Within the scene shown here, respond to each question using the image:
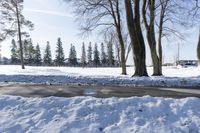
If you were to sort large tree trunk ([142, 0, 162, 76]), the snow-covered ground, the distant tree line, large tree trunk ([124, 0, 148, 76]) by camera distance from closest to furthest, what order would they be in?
the snow-covered ground
large tree trunk ([124, 0, 148, 76])
large tree trunk ([142, 0, 162, 76])
the distant tree line

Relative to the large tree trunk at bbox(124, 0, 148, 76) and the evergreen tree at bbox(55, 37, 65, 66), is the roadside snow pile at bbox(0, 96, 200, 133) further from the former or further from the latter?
the evergreen tree at bbox(55, 37, 65, 66)

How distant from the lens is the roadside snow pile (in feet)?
25.7

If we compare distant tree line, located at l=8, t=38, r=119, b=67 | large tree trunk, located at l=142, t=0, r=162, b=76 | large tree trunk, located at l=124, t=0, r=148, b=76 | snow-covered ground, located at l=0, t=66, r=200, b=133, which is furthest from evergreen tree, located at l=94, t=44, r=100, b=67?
snow-covered ground, located at l=0, t=66, r=200, b=133

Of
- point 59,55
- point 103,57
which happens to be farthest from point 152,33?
point 103,57

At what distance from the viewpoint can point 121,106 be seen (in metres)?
8.70

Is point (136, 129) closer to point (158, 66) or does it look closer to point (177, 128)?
point (177, 128)

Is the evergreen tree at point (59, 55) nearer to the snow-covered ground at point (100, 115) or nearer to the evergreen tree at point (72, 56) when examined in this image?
the evergreen tree at point (72, 56)

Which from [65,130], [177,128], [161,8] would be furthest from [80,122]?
[161,8]

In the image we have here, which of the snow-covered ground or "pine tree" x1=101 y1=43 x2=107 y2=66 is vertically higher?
"pine tree" x1=101 y1=43 x2=107 y2=66

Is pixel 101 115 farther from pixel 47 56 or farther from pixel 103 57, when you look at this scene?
pixel 103 57

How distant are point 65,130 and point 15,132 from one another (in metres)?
1.17

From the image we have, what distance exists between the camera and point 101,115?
8.37 meters

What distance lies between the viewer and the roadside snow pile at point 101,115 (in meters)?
7.85

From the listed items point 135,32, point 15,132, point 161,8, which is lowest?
point 15,132
